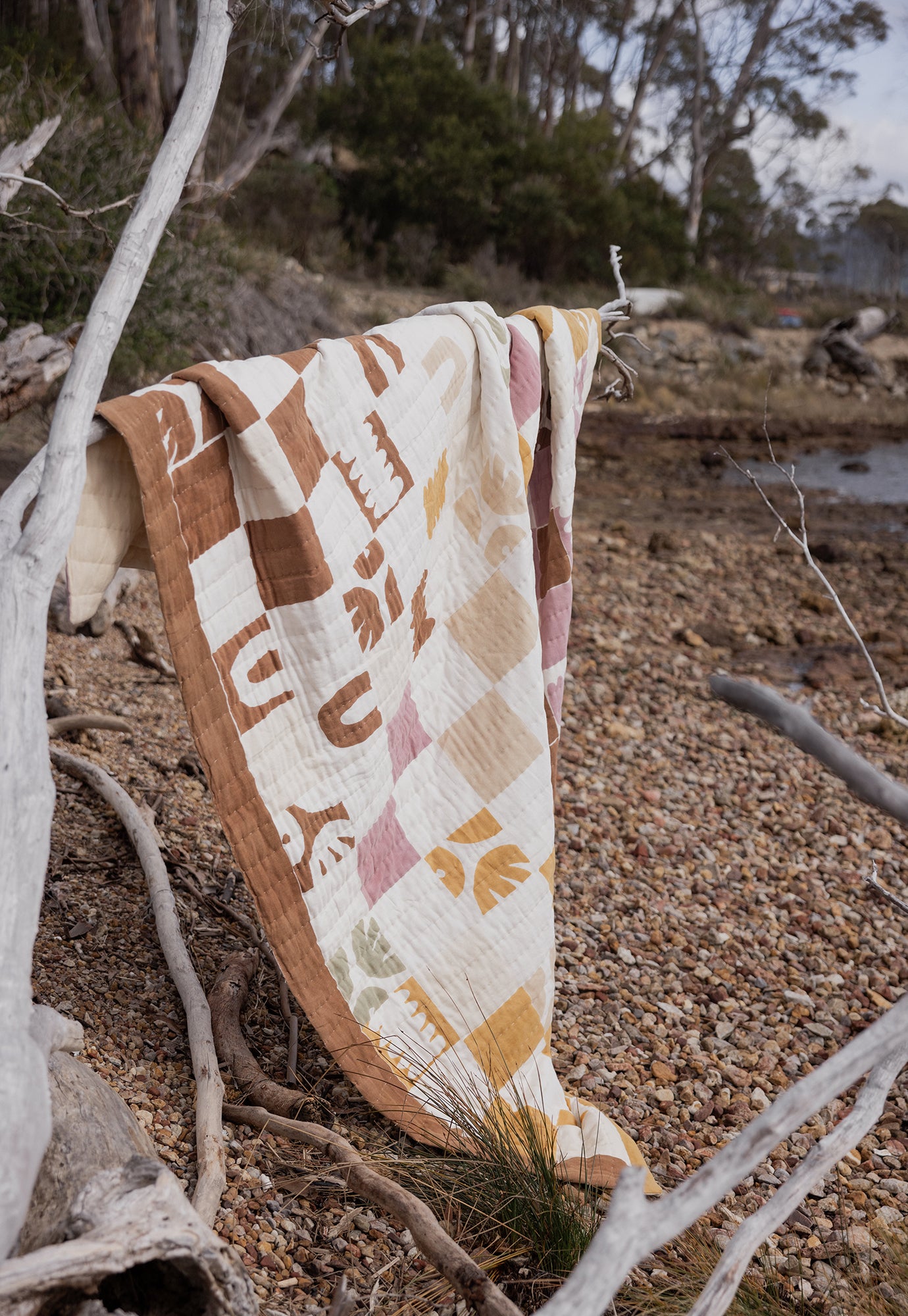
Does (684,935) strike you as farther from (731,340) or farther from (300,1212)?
(731,340)

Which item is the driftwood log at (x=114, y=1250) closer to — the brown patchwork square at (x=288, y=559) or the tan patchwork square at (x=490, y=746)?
the brown patchwork square at (x=288, y=559)

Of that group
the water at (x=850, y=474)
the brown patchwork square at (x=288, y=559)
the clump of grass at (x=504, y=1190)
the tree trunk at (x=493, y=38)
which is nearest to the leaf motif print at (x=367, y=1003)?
the clump of grass at (x=504, y=1190)

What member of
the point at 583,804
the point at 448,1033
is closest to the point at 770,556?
the point at 583,804

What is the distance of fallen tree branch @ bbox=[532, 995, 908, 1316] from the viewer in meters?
0.93

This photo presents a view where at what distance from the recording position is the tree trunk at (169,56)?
9.79 metres

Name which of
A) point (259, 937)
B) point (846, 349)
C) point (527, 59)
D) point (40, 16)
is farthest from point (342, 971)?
point (527, 59)

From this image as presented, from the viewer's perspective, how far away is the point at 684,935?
10.7 ft

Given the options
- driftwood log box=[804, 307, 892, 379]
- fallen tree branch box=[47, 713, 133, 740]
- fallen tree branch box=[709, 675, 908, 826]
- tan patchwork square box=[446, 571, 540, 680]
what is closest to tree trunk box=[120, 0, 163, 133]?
fallen tree branch box=[47, 713, 133, 740]

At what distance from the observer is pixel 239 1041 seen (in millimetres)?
2129

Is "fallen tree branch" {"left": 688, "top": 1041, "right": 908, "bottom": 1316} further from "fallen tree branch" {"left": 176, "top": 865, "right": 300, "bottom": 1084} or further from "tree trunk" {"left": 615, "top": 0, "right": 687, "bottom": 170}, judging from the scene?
"tree trunk" {"left": 615, "top": 0, "right": 687, "bottom": 170}

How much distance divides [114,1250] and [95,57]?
13.3m

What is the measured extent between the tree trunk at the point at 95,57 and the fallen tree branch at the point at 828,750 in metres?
12.2

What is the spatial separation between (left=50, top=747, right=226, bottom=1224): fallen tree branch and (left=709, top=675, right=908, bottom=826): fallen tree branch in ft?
3.93

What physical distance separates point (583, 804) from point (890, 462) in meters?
11.2
